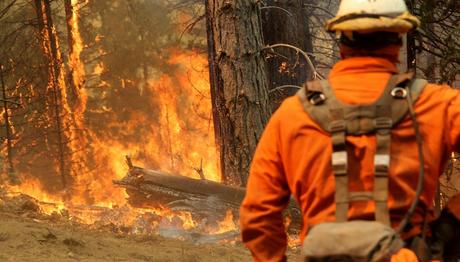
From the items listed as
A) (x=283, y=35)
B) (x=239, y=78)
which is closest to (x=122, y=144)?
(x=283, y=35)

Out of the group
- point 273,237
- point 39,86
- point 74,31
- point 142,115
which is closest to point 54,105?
point 39,86

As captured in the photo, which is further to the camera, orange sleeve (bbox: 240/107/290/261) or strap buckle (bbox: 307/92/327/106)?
orange sleeve (bbox: 240/107/290/261)

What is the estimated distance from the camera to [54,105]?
18.7 meters

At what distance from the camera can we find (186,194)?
9.51 meters

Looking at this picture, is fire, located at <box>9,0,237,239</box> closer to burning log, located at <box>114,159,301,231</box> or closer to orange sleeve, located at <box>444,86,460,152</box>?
burning log, located at <box>114,159,301,231</box>

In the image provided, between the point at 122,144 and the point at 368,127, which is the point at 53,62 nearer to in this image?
the point at 122,144

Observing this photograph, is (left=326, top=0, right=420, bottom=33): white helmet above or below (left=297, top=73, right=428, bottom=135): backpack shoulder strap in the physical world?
above

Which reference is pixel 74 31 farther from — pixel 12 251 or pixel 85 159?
pixel 12 251

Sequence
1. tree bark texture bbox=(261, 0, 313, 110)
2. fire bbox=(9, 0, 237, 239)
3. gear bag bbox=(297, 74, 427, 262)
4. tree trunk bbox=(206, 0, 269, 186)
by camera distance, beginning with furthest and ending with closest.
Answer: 1. tree bark texture bbox=(261, 0, 313, 110)
2. fire bbox=(9, 0, 237, 239)
3. tree trunk bbox=(206, 0, 269, 186)
4. gear bag bbox=(297, 74, 427, 262)

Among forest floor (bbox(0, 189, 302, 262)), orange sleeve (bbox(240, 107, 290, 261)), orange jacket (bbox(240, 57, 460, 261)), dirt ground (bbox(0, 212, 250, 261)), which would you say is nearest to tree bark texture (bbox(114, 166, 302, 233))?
forest floor (bbox(0, 189, 302, 262))

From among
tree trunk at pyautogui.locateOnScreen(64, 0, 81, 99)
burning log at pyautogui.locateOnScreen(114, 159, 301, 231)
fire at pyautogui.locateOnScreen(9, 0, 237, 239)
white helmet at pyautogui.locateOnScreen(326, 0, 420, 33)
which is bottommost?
fire at pyautogui.locateOnScreen(9, 0, 237, 239)

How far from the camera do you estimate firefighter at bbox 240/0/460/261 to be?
8.81 feet

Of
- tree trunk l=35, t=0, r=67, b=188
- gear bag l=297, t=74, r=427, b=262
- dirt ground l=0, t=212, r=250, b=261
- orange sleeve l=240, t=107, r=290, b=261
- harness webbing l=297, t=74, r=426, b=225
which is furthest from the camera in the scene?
tree trunk l=35, t=0, r=67, b=188

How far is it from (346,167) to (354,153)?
0.08 meters
